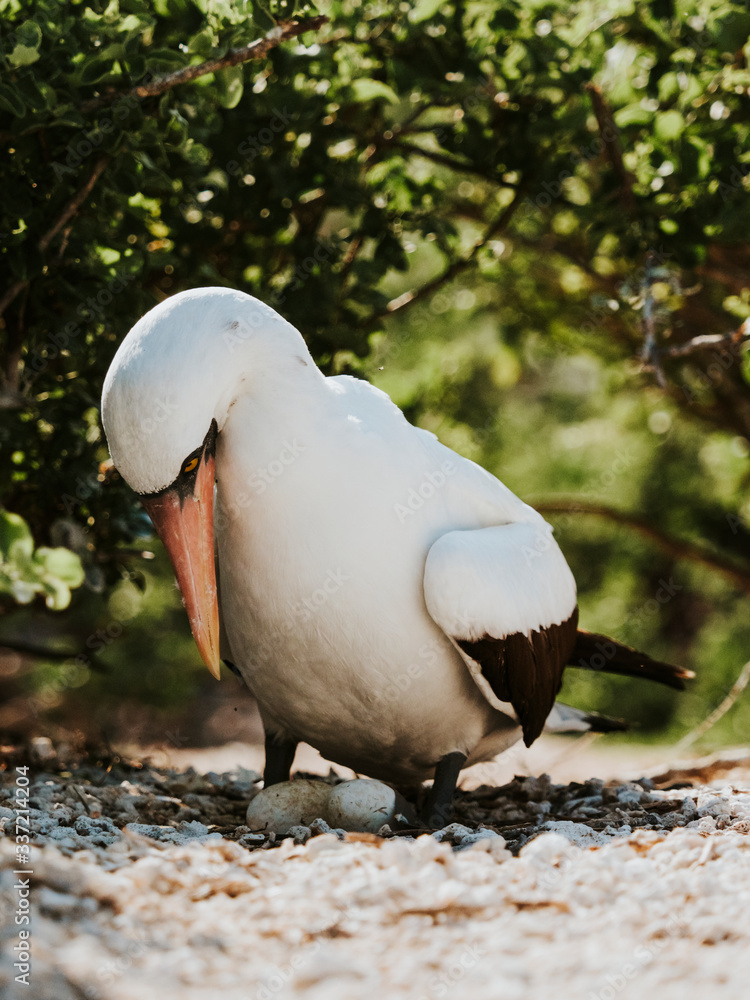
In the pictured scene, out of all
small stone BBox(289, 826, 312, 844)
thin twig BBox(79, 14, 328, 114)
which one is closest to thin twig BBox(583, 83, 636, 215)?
thin twig BBox(79, 14, 328, 114)

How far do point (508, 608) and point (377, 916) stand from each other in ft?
4.68

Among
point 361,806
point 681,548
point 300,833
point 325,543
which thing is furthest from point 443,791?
point 681,548

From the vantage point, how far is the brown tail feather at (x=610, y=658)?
4254mm

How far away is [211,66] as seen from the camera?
3375 millimetres

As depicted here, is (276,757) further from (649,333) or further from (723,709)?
(723,709)

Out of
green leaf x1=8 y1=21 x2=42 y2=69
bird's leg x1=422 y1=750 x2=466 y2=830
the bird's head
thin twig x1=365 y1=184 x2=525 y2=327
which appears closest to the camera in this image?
the bird's head

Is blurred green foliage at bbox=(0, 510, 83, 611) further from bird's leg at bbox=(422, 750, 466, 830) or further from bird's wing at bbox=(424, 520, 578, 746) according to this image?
bird's leg at bbox=(422, 750, 466, 830)

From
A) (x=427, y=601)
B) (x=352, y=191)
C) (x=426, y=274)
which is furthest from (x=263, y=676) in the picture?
(x=426, y=274)

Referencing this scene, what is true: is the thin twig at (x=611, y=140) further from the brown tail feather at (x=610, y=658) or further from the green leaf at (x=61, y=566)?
the green leaf at (x=61, y=566)

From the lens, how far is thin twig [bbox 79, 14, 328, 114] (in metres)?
3.37

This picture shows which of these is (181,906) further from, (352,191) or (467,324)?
(467,324)

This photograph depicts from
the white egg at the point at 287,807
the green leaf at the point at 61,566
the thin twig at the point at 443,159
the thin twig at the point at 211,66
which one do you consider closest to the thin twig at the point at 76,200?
the thin twig at the point at 211,66

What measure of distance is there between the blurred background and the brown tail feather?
48.5 inches

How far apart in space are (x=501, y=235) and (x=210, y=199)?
224 cm
